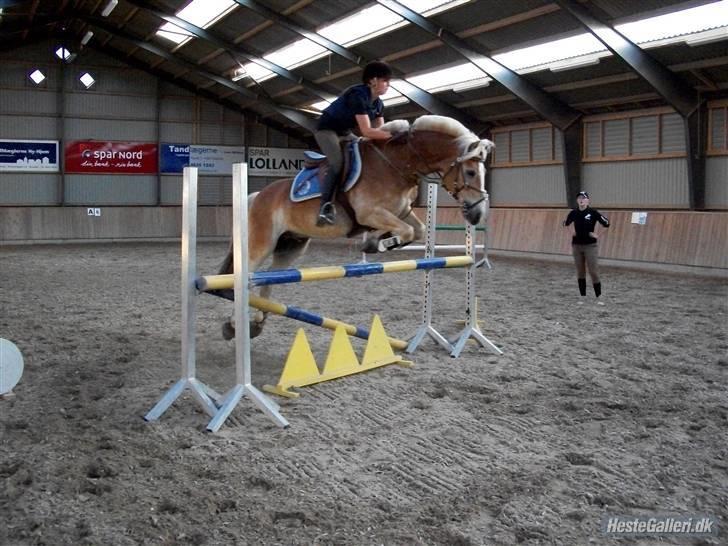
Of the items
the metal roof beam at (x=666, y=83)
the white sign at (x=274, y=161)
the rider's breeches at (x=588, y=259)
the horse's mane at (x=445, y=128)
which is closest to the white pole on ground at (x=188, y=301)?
the horse's mane at (x=445, y=128)

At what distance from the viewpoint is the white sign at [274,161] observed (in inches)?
1060

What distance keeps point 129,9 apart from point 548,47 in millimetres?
11549

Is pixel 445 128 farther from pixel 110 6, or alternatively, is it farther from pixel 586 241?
pixel 110 6

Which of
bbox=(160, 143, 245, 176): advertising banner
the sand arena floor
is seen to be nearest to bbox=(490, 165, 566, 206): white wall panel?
bbox=(160, 143, 245, 176): advertising banner

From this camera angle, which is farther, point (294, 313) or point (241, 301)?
point (294, 313)

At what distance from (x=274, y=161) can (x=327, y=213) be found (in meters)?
22.8

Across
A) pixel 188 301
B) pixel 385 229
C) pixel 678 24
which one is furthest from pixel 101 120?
pixel 188 301

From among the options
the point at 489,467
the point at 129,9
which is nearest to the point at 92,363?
the point at 489,467

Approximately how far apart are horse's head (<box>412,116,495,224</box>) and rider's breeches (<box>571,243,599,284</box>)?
550cm

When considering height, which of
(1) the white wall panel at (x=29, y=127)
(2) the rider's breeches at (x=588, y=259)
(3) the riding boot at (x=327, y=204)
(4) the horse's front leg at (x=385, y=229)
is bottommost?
(2) the rider's breeches at (x=588, y=259)

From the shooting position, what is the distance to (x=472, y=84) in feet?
57.6

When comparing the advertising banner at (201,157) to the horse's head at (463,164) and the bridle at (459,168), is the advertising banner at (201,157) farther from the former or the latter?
the horse's head at (463,164)

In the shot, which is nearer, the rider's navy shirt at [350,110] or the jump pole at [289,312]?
the jump pole at [289,312]

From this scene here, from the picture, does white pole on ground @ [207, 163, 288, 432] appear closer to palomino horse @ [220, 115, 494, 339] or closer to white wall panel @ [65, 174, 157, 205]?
palomino horse @ [220, 115, 494, 339]
